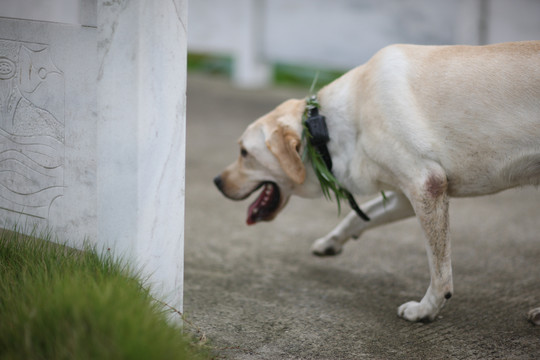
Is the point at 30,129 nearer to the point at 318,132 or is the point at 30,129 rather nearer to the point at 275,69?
the point at 318,132

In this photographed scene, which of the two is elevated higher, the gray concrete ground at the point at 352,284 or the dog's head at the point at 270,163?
the dog's head at the point at 270,163

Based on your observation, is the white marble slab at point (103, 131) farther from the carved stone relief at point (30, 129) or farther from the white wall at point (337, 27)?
the white wall at point (337, 27)

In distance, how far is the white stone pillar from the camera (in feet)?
7.32

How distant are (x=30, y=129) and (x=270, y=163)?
125 centimetres

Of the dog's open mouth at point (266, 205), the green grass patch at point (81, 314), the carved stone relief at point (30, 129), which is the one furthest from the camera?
the dog's open mouth at point (266, 205)

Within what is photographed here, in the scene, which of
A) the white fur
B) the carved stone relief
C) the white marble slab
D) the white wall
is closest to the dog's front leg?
the white fur

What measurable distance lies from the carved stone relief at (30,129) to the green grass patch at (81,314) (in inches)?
12.3

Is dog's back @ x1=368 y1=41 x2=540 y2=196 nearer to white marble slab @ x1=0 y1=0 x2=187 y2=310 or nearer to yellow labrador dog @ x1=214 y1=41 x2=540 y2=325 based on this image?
yellow labrador dog @ x1=214 y1=41 x2=540 y2=325

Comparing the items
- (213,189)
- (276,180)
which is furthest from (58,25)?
(213,189)

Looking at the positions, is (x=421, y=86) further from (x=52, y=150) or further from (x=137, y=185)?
(x=52, y=150)

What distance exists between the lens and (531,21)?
7.30 metres

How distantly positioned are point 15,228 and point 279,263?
1.63m

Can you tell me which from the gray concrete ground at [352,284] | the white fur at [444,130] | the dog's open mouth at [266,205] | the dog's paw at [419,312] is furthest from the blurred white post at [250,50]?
the dog's paw at [419,312]

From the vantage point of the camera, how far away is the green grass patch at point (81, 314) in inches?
70.2
